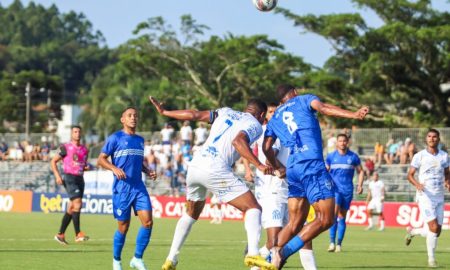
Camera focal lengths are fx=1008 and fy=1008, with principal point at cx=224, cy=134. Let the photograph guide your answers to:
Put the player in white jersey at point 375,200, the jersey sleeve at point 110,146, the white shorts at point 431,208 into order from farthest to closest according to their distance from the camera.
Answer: the player in white jersey at point 375,200 < the white shorts at point 431,208 < the jersey sleeve at point 110,146

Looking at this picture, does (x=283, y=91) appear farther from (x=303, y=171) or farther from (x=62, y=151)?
(x=62, y=151)

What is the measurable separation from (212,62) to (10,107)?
129ft

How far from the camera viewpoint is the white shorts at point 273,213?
14625 mm

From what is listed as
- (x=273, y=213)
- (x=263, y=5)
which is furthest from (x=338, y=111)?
(x=263, y=5)

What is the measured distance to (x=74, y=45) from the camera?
18812cm

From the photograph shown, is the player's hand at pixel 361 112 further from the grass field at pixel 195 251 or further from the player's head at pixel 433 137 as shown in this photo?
the player's head at pixel 433 137

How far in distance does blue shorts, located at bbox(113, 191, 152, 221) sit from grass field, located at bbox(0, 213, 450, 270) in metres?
0.99

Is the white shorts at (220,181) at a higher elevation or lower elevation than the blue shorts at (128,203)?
higher

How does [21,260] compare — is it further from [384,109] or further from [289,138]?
[384,109]

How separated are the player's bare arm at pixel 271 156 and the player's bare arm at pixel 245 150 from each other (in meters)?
0.25

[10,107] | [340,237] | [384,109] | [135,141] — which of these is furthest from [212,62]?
[135,141]

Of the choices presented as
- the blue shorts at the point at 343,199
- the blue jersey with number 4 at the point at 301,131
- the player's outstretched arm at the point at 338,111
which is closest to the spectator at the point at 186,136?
the blue shorts at the point at 343,199

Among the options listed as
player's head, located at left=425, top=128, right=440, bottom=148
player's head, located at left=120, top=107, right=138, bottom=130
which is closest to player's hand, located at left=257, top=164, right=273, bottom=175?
player's head, located at left=120, top=107, right=138, bottom=130

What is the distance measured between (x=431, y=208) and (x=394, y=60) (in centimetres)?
3896
